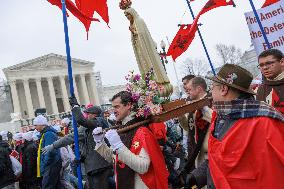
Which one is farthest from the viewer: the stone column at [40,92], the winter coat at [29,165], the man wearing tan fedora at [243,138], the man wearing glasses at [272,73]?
the stone column at [40,92]

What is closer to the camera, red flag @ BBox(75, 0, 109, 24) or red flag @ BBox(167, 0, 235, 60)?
red flag @ BBox(75, 0, 109, 24)

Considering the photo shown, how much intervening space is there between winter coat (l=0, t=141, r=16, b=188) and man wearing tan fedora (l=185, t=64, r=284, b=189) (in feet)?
17.5

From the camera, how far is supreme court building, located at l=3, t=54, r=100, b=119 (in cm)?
6355

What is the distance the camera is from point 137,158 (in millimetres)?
3605

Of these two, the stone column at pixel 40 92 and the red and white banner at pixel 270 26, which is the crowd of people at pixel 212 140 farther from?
the stone column at pixel 40 92

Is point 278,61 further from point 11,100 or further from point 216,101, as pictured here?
point 11,100

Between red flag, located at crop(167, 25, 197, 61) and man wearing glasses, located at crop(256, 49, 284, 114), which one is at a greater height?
red flag, located at crop(167, 25, 197, 61)

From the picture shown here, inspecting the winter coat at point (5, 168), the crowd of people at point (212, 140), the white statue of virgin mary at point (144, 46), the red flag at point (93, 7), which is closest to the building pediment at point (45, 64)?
the winter coat at point (5, 168)

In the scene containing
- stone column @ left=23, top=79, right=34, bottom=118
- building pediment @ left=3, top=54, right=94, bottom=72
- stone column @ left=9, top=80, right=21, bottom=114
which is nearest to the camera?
stone column @ left=9, top=80, right=21, bottom=114

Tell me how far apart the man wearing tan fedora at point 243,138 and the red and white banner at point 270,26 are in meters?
3.57

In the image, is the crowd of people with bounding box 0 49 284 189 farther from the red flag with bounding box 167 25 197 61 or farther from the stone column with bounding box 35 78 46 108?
the stone column with bounding box 35 78 46 108

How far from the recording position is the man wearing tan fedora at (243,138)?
2.53 meters

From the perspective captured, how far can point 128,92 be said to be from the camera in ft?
14.0

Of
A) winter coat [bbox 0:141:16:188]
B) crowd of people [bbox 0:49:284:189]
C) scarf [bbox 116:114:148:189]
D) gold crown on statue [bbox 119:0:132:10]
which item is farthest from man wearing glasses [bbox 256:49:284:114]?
winter coat [bbox 0:141:16:188]
